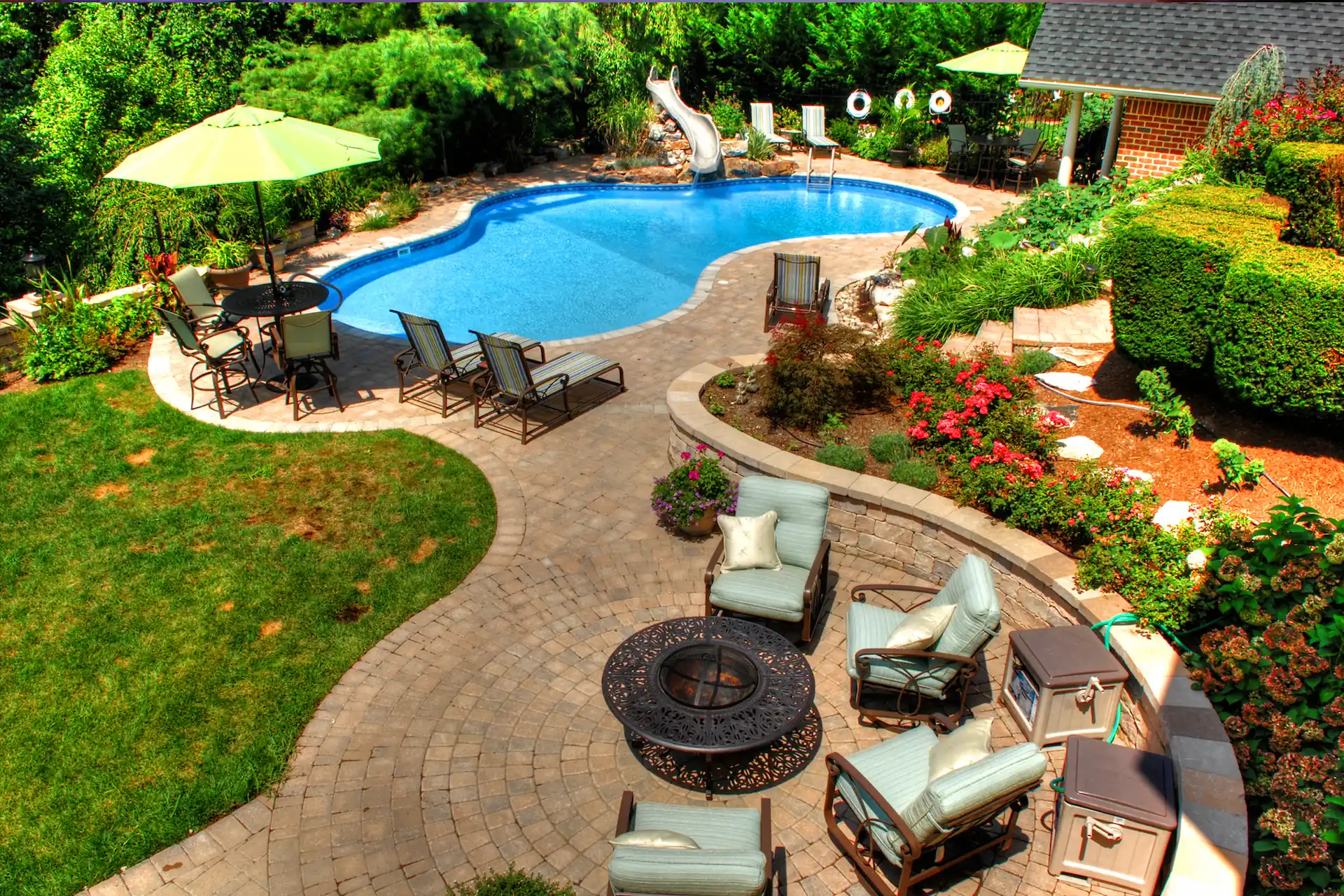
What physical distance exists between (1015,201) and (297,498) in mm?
15867

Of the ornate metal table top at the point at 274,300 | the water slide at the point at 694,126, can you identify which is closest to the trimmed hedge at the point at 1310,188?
the ornate metal table top at the point at 274,300

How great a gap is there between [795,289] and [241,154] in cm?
677

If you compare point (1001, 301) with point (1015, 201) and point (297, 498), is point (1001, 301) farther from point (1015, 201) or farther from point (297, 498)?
point (1015, 201)

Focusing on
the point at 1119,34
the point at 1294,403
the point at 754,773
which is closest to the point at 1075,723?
the point at 754,773

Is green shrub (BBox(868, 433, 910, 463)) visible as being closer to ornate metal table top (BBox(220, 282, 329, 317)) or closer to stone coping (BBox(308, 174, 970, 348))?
stone coping (BBox(308, 174, 970, 348))

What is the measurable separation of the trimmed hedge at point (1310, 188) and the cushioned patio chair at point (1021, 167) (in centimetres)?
1128

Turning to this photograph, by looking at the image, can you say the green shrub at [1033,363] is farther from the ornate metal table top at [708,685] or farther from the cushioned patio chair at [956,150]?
the cushioned patio chair at [956,150]

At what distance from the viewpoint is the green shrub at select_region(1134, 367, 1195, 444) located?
793 centimetres

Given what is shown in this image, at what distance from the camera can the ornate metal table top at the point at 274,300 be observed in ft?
35.5

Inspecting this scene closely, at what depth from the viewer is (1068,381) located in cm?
915

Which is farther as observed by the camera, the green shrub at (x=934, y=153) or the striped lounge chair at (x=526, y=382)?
the green shrub at (x=934, y=153)

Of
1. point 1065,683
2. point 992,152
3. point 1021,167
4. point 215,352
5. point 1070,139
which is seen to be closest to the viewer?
point 1065,683

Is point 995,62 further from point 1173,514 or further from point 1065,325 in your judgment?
point 1173,514

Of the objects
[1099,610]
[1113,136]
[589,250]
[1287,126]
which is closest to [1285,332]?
[1099,610]
